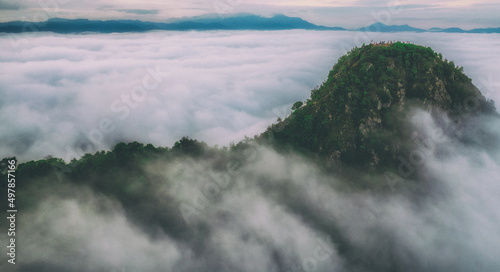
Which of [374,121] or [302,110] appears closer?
[374,121]

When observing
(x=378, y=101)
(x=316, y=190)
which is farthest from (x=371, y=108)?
(x=316, y=190)

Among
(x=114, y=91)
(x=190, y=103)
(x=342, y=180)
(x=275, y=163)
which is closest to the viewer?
(x=342, y=180)

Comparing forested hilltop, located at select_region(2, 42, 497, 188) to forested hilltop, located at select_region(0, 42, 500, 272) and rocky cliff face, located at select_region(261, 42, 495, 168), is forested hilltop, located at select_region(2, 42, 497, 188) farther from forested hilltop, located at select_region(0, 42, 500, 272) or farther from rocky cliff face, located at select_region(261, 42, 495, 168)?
forested hilltop, located at select_region(0, 42, 500, 272)

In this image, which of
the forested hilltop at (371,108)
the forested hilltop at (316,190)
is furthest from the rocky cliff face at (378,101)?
the forested hilltop at (316,190)

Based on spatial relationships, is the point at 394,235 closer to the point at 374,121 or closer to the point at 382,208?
the point at 382,208

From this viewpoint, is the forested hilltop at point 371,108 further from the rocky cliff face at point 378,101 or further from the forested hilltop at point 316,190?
the forested hilltop at point 316,190

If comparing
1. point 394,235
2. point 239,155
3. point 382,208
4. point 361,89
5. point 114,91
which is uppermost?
point 361,89

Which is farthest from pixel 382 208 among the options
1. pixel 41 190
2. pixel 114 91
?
pixel 114 91

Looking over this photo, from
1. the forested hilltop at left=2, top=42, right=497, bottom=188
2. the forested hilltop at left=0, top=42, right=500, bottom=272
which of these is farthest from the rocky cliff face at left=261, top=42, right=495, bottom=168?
the forested hilltop at left=0, top=42, right=500, bottom=272

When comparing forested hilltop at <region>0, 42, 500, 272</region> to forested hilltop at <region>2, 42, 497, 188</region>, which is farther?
forested hilltop at <region>2, 42, 497, 188</region>
